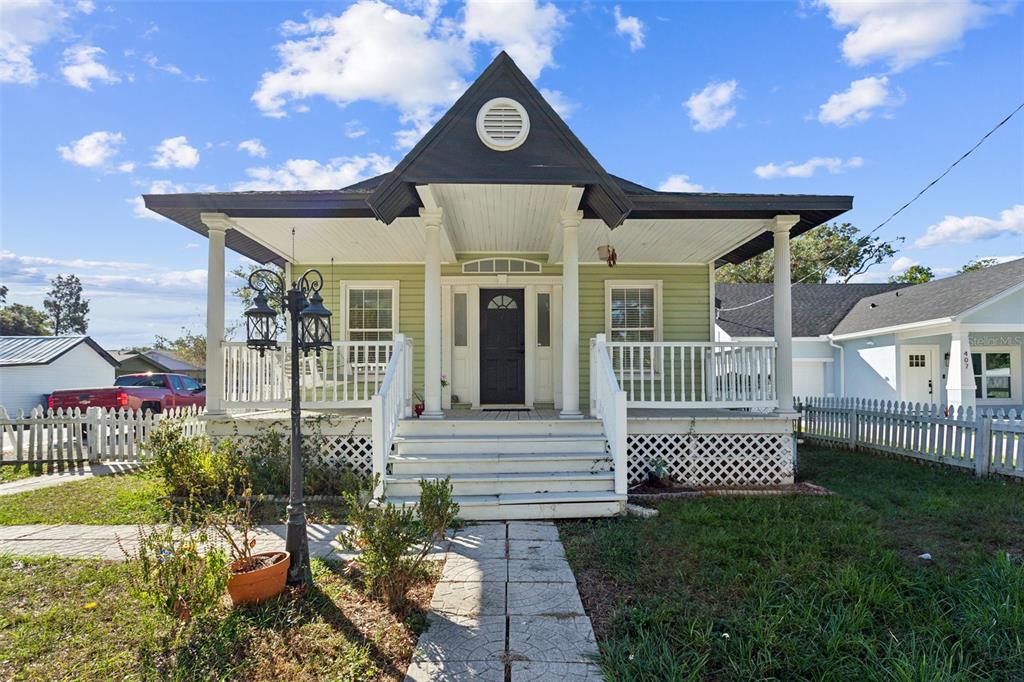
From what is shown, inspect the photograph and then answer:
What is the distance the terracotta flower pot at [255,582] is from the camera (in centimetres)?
320

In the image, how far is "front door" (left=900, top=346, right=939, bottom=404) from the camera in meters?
14.8

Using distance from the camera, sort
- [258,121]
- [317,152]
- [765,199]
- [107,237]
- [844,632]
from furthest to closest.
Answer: [107,237] < [317,152] < [258,121] < [765,199] < [844,632]

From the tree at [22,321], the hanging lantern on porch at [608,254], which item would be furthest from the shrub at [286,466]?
the tree at [22,321]

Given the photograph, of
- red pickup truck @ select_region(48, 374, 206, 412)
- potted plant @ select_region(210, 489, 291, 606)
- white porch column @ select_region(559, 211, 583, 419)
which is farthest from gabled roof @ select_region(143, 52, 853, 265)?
red pickup truck @ select_region(48, 374, 206, 412)

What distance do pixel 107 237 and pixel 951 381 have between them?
86.7 feet

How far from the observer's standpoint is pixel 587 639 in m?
2.86

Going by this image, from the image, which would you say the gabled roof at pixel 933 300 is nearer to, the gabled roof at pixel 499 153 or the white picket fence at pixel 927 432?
the white picket fence at pixel 927 432

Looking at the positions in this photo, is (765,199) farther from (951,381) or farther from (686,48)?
→ (951,381)

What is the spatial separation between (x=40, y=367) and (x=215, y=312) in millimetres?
15634

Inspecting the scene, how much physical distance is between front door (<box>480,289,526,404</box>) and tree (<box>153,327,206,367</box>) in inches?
1481

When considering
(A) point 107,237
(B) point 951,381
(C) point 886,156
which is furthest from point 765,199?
Result: (A) point 107,237

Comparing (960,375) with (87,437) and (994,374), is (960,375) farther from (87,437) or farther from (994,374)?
(87,437)

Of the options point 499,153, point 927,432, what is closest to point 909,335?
point 927,432

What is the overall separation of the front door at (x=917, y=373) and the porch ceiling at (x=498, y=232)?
1015cm
